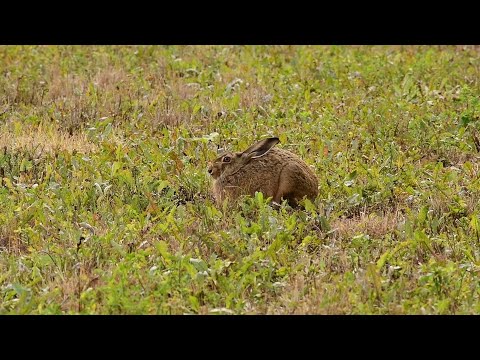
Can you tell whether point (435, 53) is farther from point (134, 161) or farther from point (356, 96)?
point (134, 161)

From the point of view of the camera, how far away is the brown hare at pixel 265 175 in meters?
8.43

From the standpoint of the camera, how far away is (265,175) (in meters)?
8.52

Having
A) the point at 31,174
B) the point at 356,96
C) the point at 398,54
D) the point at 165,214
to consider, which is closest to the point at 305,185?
the point at 165,214

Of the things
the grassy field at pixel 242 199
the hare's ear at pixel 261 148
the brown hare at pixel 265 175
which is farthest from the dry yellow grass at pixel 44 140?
the hare's ear at pixel 261 148

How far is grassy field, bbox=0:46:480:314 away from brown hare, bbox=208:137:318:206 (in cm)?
18

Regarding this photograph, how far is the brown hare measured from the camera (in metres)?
8.43

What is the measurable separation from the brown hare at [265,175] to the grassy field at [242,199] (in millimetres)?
184

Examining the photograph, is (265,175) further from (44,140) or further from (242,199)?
(44,140)

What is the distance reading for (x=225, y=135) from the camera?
1083 cm

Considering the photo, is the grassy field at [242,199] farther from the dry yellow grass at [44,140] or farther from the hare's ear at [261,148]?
the hare's ear at [261,148]

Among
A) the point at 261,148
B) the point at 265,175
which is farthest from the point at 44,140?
the point at 265,175

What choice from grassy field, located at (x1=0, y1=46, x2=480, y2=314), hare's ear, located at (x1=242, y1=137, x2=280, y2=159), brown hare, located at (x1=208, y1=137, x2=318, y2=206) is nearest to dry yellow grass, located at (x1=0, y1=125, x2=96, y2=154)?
grassy field, located at (x1=0, y1=46, x2=480, y2=314)

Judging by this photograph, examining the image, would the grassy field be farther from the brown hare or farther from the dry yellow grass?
the brown hare

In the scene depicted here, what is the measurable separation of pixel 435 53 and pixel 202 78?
359cm
